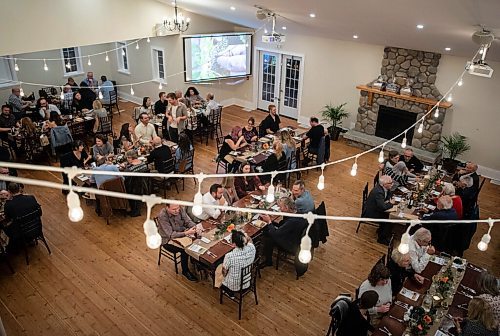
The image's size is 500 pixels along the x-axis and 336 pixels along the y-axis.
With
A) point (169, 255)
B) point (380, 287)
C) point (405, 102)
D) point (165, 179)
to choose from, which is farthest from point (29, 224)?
point (405, 102)

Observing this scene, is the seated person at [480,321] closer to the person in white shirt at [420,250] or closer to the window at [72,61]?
the person in white shirt at [420,250]

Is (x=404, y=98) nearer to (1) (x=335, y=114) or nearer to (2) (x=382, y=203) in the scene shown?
(1) (x=335, y=114)

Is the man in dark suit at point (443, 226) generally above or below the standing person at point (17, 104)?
below

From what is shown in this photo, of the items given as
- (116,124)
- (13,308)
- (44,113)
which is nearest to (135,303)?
(13,308)

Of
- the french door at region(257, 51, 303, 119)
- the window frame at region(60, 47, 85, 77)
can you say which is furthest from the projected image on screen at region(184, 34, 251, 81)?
the window frame at region(60, 47, 85, 77)

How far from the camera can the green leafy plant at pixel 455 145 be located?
10.2 meters

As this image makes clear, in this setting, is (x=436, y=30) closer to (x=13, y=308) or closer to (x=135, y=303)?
(x=135, y=303)

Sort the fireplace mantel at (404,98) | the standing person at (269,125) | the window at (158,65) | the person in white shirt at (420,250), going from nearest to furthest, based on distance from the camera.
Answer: the person in white shirt at (420,250)
the fireplace mantel at (404,98)
the standing person at (269,125)
the window at (158,65)

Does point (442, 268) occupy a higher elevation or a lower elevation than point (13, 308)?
higher

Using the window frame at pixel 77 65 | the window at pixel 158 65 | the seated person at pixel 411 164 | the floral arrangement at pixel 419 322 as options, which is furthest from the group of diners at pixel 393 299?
the window frame at pixel 77 65

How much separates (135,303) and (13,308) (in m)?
1.71

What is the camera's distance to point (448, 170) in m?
8.77

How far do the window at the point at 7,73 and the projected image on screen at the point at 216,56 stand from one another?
5444 millimetres

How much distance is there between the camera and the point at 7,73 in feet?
42.8
